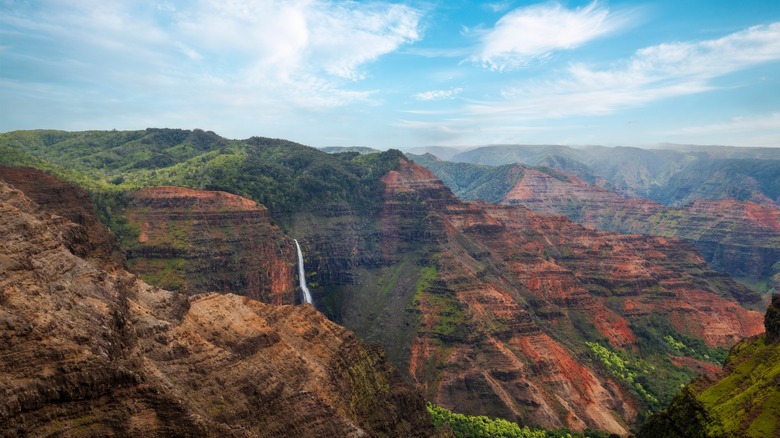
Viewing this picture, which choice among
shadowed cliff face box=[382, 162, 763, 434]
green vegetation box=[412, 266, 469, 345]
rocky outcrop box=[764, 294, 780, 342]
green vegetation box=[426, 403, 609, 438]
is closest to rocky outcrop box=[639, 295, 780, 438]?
rocky outcrop box=[764, 294, 780, 342]

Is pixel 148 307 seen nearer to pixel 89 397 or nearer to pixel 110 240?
pixel 89 397

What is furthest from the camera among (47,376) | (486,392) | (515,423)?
(486,392)

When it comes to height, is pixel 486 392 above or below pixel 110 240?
below

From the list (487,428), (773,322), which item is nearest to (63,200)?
(487,428)

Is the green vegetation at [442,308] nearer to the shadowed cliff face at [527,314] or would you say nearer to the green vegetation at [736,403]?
the shadowed cliff face at [527,314]

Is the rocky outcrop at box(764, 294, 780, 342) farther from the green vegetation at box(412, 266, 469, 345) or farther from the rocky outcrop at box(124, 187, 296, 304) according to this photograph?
the rocky outcrop at box(124, 187, 296, 304)

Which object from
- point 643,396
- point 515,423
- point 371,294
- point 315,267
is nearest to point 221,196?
point 315,267
